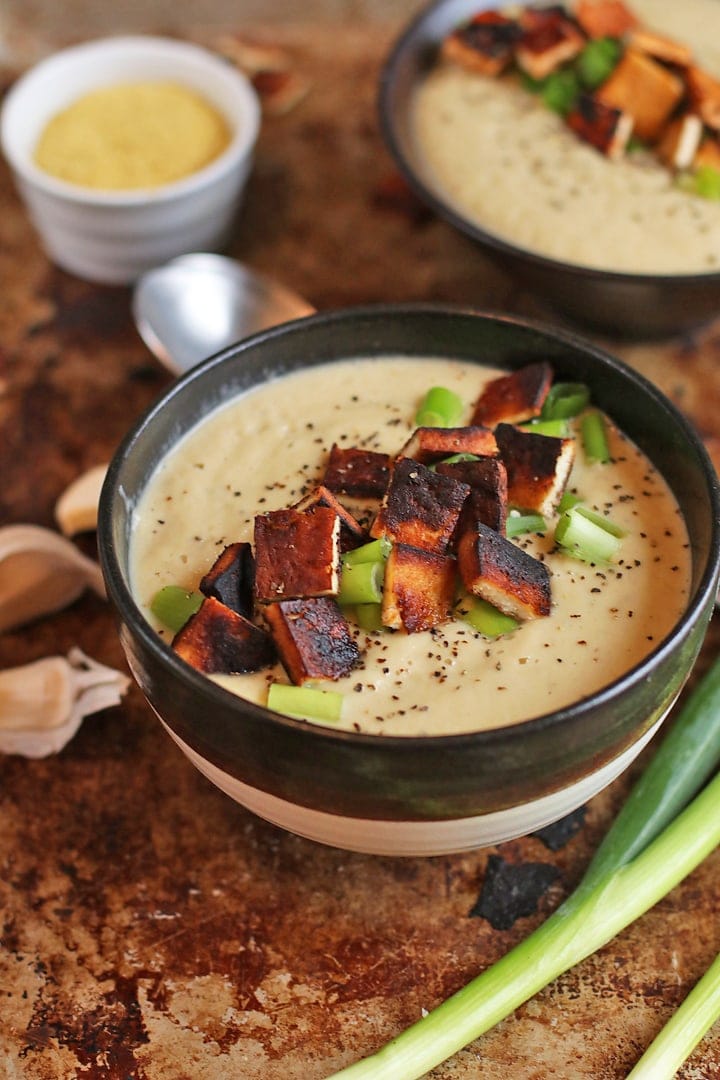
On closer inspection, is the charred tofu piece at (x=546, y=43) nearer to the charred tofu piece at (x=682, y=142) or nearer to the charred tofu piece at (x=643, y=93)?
the charred tofu piece at (x=643, y=93)

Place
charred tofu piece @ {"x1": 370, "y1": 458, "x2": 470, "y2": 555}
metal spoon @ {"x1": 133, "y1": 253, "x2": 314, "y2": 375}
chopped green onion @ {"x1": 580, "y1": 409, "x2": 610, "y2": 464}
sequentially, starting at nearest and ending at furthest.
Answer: charred tofu piece @ {"x1": 370, "y1": 458, "x2": 470, "y2": 555} → chopped green onion @ {"x1": 580, "y1": 409, "x2": 610, "y2": 464} → metal spoon @ {"x1": 133, "y1": 253, "x2": 314, "y2": 375}

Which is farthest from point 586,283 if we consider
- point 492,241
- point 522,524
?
point 522,524

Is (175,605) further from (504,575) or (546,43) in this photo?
(546,43)

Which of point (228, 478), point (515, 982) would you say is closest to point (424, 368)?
point (228, 478)

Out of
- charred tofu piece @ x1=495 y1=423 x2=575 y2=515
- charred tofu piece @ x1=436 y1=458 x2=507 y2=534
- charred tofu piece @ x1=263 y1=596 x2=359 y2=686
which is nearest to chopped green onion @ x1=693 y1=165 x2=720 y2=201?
charred tofu piece @ x1=495 y1=423 x2=575 y2=515

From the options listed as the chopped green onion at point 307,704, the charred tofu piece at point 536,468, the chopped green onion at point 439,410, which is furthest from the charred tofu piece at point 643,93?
the chopped green onion at point 307,704

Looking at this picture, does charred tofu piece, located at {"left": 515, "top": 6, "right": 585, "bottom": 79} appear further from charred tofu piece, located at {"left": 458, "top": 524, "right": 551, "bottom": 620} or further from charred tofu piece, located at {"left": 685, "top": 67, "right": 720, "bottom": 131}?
charred tofu piece, located at {"left": 458, "top": 524, "right": 551, "bottom": 620}

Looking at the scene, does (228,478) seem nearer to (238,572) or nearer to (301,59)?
(238,572)
